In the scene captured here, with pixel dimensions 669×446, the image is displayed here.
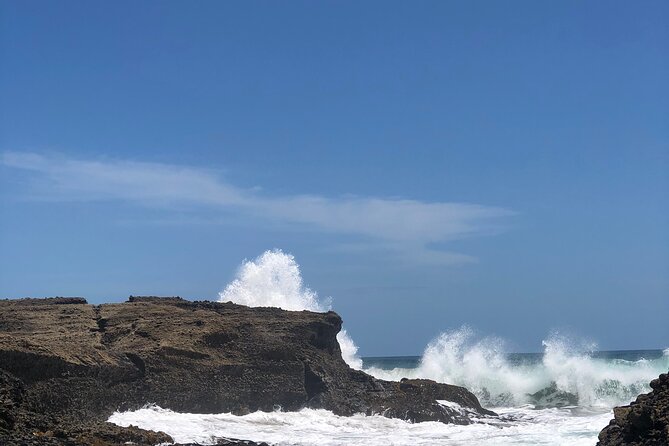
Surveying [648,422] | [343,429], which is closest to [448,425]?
[343,429]

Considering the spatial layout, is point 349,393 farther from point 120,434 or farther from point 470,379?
point 470,379

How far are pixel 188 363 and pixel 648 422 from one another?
16115 millimetres

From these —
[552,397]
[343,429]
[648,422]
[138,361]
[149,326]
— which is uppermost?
[149,326]

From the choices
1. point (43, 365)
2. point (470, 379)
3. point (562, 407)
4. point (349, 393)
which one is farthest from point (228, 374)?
point (470, 379)

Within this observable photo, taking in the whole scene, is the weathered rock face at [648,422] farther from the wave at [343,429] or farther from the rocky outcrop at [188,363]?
the rocky outcrop at [188,363]

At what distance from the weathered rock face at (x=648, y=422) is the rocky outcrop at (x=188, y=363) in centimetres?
1276

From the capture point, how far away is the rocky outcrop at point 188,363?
24.8 m

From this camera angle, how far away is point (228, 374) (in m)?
29.6

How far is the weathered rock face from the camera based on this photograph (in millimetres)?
16125

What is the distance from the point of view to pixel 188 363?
29000mm

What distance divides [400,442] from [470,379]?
2101 cm

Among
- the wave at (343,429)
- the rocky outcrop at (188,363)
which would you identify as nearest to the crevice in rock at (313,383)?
the rocky outcrop at (188,363)

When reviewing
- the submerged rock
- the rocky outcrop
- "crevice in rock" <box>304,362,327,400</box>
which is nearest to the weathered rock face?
the rocky outcrop

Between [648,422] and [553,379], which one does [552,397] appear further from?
[648,422]
